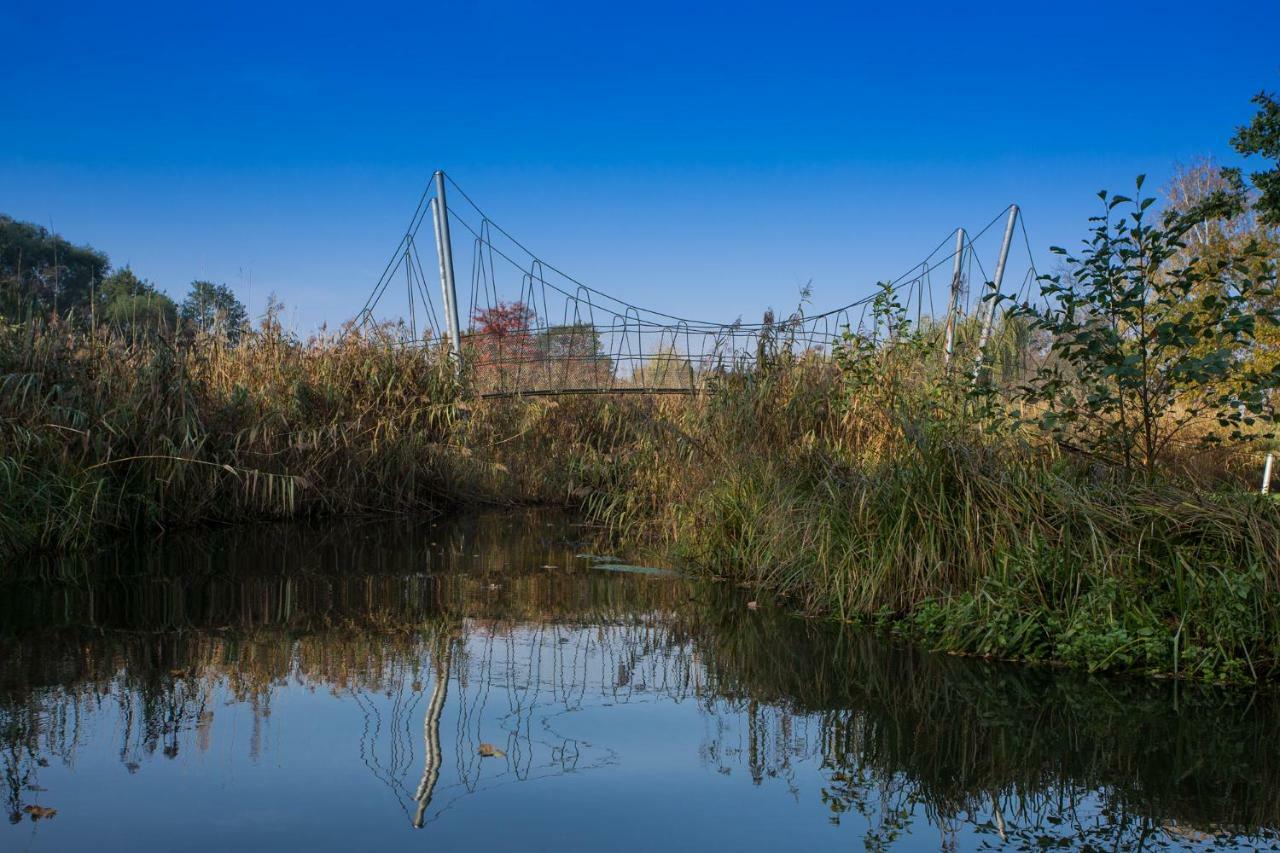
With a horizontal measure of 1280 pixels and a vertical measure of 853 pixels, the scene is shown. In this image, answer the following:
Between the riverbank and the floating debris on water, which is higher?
the riverbank

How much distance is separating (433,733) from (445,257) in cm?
1157


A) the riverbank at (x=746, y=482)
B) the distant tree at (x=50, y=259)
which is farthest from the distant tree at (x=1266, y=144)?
the distant tree at (x=50, y=259)

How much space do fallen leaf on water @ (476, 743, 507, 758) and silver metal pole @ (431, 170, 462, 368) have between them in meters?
10.6

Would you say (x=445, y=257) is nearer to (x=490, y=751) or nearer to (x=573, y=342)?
(x=573, y=342)

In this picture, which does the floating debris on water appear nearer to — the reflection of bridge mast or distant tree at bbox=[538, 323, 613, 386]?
the reflection of bridge mast

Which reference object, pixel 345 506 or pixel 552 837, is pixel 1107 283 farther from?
pixel 345 506

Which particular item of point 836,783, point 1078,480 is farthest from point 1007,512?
point 836,783

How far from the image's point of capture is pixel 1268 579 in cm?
498

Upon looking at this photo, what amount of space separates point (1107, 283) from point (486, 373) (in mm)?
11288

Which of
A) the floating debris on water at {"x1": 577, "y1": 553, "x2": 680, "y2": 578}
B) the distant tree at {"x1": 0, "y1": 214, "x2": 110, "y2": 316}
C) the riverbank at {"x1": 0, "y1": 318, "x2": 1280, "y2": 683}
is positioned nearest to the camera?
the riverbank at {"x1": 0, "y1": 318, "x2": 1280, "y2": 683}

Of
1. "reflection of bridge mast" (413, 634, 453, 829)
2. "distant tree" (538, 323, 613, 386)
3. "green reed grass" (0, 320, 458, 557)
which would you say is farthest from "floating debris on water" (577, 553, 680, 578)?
"distant tree" (538, 323, 613, 386)

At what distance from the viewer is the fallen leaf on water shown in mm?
3980

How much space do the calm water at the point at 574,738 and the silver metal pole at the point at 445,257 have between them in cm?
788

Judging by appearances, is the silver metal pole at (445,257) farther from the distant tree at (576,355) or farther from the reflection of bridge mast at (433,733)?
the reflection of bridge mast at (433,733)
